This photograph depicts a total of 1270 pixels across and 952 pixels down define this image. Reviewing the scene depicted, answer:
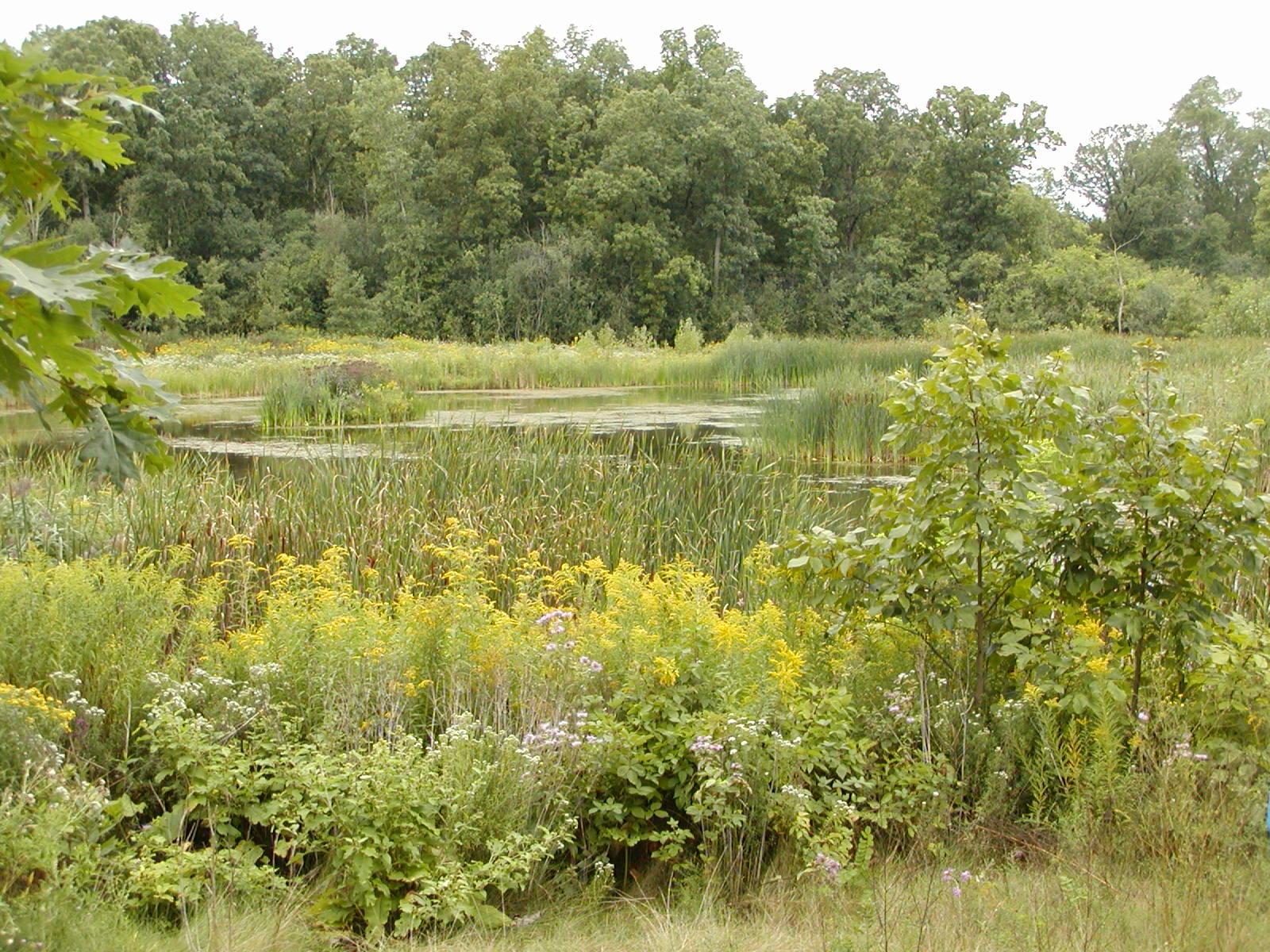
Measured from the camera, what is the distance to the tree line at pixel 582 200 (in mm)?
42531

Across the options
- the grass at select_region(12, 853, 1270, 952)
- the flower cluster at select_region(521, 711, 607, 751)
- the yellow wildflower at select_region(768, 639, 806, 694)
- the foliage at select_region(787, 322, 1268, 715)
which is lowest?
the grass at select_region(12, 853, 1270, 952)

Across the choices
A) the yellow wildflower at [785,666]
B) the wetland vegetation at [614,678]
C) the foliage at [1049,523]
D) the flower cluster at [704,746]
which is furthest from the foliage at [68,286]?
the foliage at [1049,523]

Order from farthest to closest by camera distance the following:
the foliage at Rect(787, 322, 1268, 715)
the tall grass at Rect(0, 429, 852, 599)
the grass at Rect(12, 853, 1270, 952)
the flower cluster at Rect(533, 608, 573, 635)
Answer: the tall grass at Rect(0, 429, 852, 599) < the flower cluster at Rect(533, 608, 573, 635) < the foliage at Rect(787, 322, 1268, 715) < the grass at Rect(12, 853, 1270, 952)

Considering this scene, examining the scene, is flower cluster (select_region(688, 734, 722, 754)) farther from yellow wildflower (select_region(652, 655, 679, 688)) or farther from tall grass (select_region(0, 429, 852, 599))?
tall grass (select_region(0, 429, 852, 599))

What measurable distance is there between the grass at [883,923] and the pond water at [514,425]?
203 inches

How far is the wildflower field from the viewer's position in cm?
276

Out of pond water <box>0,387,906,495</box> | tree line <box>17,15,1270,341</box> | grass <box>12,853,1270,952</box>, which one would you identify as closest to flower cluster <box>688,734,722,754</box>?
grass <box>12,853,1270,952</box>

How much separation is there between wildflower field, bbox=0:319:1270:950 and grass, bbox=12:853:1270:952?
0.05 feet

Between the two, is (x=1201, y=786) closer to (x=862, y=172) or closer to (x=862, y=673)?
(x=862, y=673)

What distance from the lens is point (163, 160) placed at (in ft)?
138

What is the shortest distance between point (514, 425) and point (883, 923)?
9.39 m

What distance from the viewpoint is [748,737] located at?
11.0 feet

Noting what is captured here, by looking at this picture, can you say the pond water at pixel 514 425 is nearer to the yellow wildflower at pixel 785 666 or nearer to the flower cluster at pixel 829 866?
the yellow wildflower at pixel 785 666

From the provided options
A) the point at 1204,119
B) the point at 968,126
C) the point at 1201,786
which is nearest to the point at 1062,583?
the point at 1201,786
